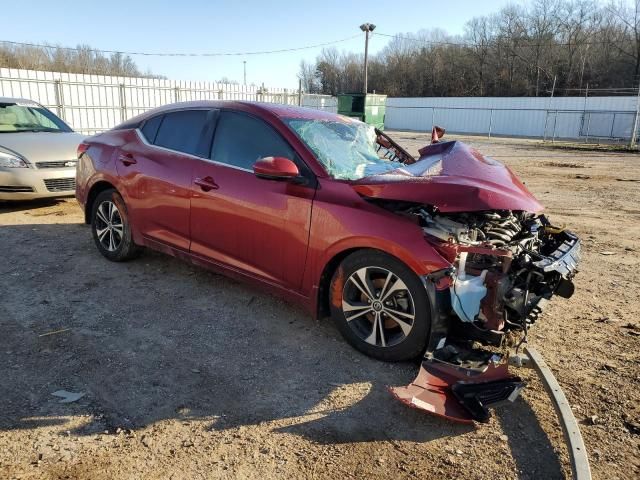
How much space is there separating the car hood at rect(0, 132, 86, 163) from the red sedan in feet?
11.4

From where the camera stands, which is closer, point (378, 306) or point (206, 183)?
point (378, 306)

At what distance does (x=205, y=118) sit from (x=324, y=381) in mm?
2591

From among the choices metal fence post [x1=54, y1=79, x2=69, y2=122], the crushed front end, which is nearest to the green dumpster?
metal fence post [x1=54, y1=79, x2=69, y2=122]

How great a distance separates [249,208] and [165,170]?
3.76 feet

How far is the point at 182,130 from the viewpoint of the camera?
4680mm

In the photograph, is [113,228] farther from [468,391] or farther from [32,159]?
[468,391]

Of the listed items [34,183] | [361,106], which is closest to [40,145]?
[34,183]

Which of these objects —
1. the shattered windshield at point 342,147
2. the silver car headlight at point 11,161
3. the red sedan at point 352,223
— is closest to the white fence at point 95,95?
the silver car headlight at point 11,161

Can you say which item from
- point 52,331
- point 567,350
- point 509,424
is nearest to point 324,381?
point 509,424

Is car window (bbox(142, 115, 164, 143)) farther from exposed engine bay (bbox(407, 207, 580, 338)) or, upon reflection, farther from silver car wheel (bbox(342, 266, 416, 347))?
exposed engine bay (bbox(407, 207, 580, 338))

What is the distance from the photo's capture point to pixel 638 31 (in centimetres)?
5241

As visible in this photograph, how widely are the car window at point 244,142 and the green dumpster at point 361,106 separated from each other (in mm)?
19445

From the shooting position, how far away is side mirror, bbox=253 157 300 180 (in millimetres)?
3549

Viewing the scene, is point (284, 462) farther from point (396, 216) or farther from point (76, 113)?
point (76, 113)
